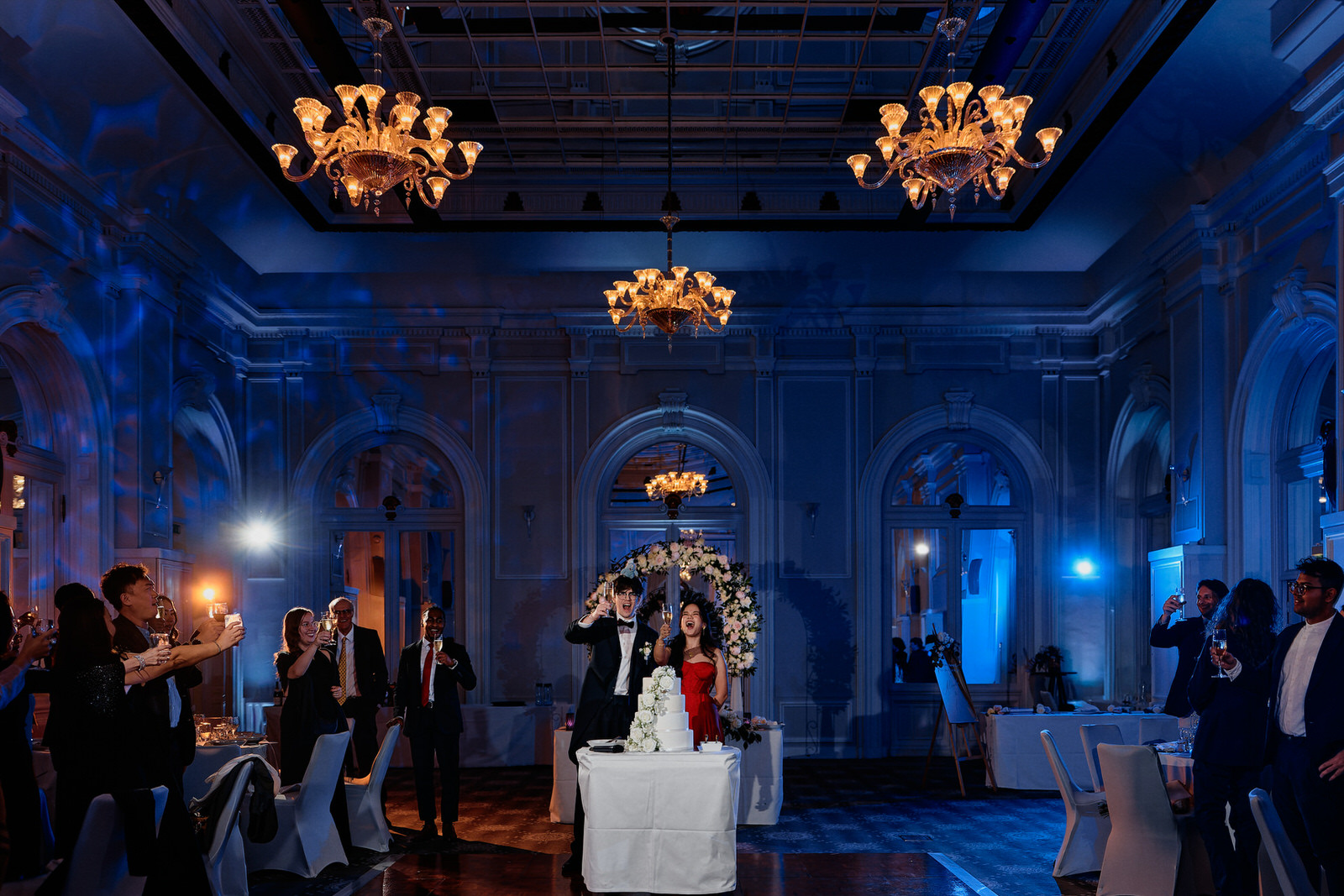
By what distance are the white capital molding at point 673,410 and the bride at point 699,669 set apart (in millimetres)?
5363

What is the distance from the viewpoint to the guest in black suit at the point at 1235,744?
538 cm

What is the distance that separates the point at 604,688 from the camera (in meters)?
6.56

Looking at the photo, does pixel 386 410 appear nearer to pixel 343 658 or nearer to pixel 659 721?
pixel 343 658

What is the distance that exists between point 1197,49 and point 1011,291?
15.9 feet

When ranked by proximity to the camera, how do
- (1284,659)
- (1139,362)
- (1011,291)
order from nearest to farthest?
(1284,659)
(1139,362)
(1011,291)

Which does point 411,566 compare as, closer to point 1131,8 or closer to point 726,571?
point 726,571

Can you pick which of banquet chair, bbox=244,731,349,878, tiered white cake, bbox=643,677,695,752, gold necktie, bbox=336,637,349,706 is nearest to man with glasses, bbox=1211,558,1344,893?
tiered white cake, bbox=643,677,695,752

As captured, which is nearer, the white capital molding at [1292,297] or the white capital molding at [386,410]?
the white capital molding at [1292,297]

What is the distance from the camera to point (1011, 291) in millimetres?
12508

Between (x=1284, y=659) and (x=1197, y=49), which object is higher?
(x=1197, y=49)

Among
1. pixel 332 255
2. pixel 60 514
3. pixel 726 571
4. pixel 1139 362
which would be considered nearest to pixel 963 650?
pixel 1139 362

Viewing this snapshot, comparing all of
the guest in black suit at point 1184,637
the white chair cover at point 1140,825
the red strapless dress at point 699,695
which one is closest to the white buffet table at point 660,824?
the red strapless dress at point 699,695

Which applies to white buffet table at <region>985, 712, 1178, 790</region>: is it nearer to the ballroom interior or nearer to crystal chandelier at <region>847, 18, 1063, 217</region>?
the ballroom interior

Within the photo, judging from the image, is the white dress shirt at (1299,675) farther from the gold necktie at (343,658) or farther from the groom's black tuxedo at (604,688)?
the gold necktie at (343,658)
